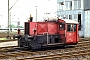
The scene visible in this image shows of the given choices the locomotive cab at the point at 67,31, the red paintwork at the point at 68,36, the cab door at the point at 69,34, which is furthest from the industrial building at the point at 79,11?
the cab door at the point at 69,34

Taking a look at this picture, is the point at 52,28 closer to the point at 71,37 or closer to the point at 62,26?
the point at 62,26

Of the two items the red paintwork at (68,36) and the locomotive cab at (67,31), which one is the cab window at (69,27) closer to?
the locomotive cab at (67,31)

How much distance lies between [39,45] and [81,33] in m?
24.2

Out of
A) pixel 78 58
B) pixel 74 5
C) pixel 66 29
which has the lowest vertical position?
pixel 78 58

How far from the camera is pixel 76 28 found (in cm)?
1847

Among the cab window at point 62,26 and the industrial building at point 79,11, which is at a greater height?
the industrial building at point 79,11

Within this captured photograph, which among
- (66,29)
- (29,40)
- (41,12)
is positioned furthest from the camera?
(41,12)

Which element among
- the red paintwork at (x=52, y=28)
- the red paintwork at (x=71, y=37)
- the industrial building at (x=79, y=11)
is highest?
the industrial building at (x=79, y=11)

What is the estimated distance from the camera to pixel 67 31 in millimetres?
17750

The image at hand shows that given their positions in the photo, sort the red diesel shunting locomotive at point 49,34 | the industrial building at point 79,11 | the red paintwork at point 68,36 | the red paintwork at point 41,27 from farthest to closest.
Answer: the industrial building at point 79,11 → the red paintwork at point 68,36 → the red paintwork at point 41,27 → the red diesel shunting locomotive at point 49,34

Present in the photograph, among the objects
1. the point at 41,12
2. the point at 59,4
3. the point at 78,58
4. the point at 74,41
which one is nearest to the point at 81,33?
the point at 59,4

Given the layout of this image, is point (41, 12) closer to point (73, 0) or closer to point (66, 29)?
point (73, 0)

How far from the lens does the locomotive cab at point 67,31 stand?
1766 centimetres

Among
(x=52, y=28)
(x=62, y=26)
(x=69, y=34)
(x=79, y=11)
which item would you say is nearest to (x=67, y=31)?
(x=69, y=34)
